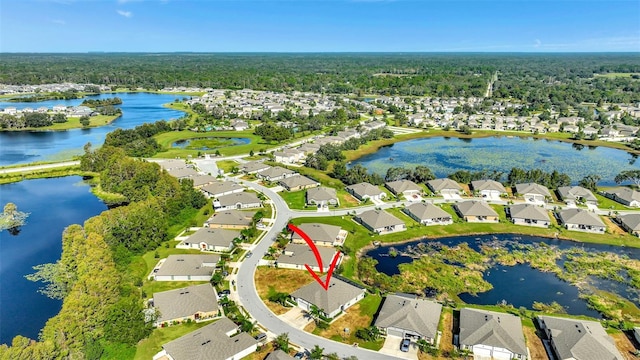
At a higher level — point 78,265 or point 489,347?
point 78,265

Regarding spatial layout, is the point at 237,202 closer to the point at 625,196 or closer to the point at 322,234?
the point at 322,234

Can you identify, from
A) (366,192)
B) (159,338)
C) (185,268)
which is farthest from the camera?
(366,192)

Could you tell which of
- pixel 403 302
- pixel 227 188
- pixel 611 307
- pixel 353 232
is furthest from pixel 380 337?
pixel 227 188

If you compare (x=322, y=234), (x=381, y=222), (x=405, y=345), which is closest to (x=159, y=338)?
(x=405, y=345)

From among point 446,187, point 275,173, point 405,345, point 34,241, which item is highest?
point 275,173

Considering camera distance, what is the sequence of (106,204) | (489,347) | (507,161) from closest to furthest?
(489,347) < (106,204) < (507,161)

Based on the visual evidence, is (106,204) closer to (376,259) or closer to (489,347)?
(376,259)

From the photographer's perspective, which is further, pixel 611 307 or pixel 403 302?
pixel 611 307

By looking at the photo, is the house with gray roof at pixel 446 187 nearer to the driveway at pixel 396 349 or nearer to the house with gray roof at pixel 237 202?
the house with gray roof at pixel 237 202
